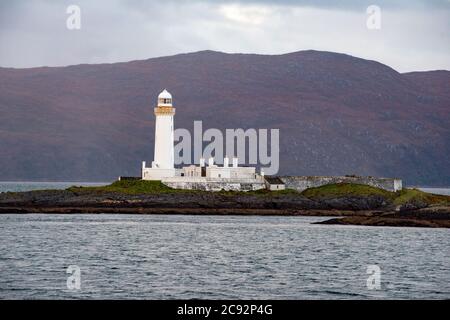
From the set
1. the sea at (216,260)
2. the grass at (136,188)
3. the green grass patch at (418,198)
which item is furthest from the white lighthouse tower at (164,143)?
the green grass patch at (418,198)

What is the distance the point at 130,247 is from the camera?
6438cm

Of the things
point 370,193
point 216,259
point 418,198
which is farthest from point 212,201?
point 216,259

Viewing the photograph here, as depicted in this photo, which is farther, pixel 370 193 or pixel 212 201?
pixel 370 193

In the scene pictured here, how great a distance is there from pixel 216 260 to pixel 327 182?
51.8 meters

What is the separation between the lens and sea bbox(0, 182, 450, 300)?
4550 cm

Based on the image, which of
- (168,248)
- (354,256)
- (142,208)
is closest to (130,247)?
(168,248)

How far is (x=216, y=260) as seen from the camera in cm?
5769

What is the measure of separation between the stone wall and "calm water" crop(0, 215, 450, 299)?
63.1ft

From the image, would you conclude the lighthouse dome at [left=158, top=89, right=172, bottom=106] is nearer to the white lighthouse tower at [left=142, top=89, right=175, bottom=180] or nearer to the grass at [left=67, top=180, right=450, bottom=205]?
the white lighthouse tower at [left=142, top=89, right=175, bottom=180]

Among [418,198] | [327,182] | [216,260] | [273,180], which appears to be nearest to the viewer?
[216,260]

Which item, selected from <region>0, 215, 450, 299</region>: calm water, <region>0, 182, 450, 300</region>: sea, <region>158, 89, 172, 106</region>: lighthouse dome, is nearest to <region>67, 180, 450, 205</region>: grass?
<region>158, 89, 172, 106</region>: lighthouse dome

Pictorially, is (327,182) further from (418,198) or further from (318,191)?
(418,198)

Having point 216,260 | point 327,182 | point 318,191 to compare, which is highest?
point 327,182

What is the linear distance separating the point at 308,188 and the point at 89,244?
4501 centimetres
